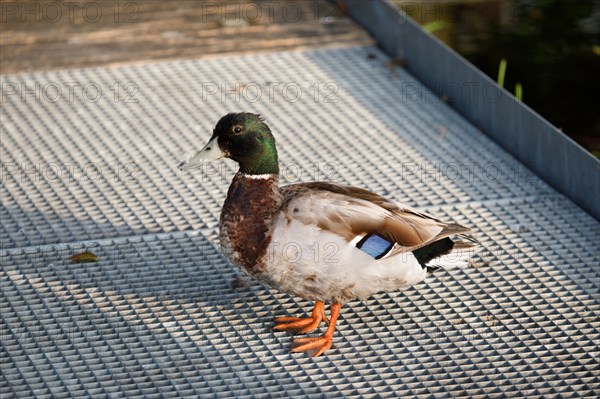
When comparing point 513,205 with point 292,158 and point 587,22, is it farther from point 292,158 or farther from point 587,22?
point 587,22

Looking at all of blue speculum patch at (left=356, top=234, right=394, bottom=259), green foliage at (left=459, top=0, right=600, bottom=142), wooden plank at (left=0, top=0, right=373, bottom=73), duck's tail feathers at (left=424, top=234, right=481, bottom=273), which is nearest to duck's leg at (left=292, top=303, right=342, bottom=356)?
blue speculum patch at (left=356, top=234, right=394, bottom=259)

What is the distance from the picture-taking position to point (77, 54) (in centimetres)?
551

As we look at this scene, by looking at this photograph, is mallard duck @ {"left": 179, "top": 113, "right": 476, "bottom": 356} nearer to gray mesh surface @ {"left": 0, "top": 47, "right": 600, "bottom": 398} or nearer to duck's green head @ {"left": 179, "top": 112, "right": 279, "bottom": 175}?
duck's green head @ {"left": 179, "top": 112, "right": 279, "bottom": 175}

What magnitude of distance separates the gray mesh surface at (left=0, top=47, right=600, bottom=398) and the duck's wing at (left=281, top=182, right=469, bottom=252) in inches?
12.6

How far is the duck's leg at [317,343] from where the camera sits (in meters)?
3.18

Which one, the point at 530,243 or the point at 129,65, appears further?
the point at 129,65

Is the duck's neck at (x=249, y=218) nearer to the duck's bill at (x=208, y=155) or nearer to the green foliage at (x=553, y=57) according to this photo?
the duck's bill at (x=208, y=155)

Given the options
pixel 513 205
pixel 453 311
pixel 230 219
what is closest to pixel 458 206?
pixel 513 205

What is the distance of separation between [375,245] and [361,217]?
0.34 feet

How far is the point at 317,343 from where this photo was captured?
3193 mm

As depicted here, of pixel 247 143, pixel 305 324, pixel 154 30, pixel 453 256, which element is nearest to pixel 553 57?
pixel 154 30

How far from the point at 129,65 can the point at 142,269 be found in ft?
6.83

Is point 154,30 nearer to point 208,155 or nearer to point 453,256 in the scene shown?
point 208,155

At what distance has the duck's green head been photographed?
333 centimetres
